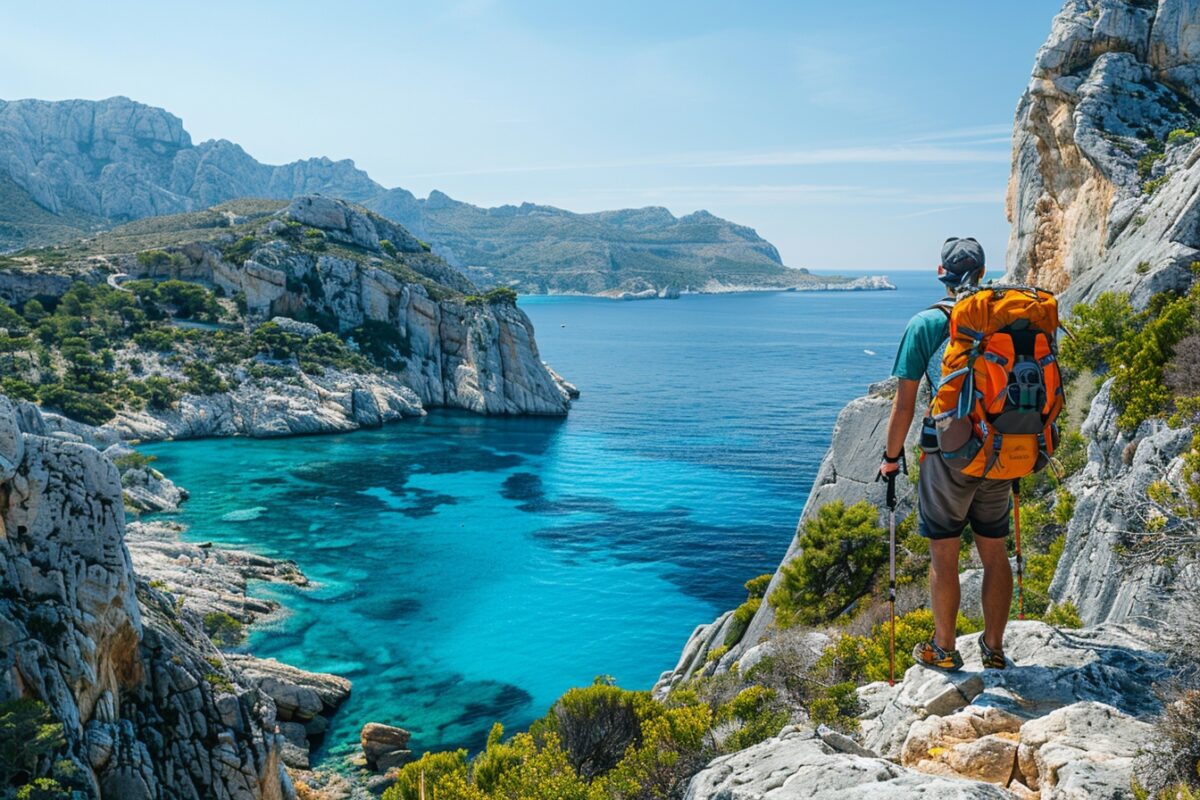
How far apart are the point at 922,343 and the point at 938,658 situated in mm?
2732

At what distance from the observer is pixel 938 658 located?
251 inches

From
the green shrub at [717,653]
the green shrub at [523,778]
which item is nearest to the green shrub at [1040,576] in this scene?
the green shrub at [523,778]

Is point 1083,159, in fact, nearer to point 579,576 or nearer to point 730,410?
point 579,576

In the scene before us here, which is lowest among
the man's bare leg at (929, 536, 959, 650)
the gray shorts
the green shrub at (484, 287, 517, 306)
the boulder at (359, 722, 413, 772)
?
the boulder at (359, 722, 413, 772)

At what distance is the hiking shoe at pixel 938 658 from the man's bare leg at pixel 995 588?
0.30 meters

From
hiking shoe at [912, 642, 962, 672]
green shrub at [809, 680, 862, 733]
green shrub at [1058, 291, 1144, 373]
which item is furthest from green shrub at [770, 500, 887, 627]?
hiking shoe at [912, 642, 962, 672]

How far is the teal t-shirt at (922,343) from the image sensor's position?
5.86 meters

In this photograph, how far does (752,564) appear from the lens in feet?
125

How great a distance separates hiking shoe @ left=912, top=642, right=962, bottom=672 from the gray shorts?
1.02 m

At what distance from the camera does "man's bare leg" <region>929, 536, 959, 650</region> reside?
244 inches

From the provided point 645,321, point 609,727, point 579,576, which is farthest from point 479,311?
point 645,321

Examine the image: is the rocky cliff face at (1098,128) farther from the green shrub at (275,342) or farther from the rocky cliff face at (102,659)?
the green shrub at (275,342)

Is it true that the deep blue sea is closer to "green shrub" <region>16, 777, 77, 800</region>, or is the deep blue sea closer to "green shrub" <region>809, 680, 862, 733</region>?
"green shrub" <region>16, 777, 77, 800</region>

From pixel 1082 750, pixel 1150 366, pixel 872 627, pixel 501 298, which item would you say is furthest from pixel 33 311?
pixel 1082 750
